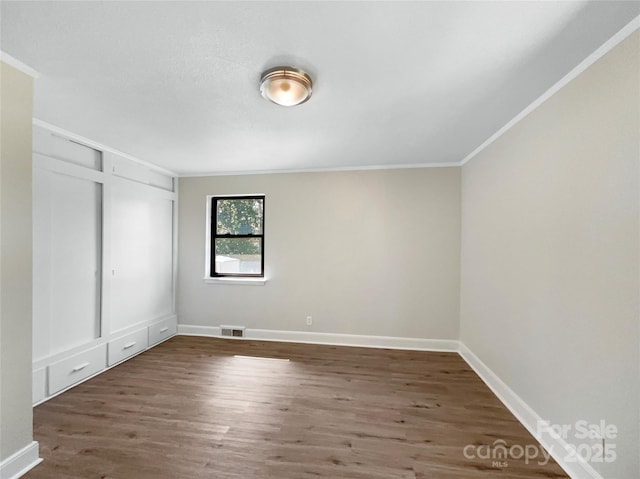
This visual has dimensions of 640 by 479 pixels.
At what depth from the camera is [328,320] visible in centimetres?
371

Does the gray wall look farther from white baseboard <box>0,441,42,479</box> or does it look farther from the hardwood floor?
the hardwood floor

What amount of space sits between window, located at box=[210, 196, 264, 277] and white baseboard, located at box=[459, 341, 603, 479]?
3013mm

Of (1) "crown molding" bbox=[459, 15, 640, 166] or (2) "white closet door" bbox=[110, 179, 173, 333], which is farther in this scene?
(2) "white closet door" bbox=[110, 179, 173, 333]

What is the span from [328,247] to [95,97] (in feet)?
9.06

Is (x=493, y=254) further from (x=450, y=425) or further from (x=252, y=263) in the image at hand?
(x=252, y=263)

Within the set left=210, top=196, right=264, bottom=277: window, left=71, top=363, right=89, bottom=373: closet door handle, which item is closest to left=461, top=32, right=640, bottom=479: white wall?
left=210, top=196, right=264, bottom=277: window

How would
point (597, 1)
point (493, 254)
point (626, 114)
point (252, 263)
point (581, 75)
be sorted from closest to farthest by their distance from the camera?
point (597, 1) < point (626, 114) < point (581, 75) < point (493, 254) < point (252, 263)

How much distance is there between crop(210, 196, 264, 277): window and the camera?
4.04 metres

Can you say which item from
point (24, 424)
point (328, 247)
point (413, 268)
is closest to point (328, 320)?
point (328, 247)

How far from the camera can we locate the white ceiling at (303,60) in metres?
1.17

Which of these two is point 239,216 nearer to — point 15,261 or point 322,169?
point 322,169

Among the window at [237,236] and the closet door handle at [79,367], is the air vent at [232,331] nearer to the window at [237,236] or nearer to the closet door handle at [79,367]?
the window at [237,236]

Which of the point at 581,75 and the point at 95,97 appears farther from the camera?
the point at 95,97

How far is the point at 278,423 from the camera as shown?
204 cm
